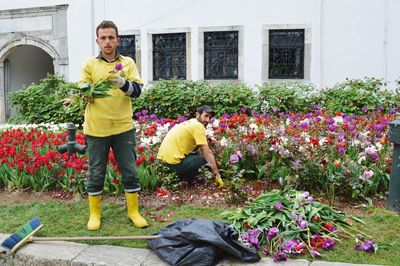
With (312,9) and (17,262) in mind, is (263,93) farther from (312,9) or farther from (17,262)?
(17,262)

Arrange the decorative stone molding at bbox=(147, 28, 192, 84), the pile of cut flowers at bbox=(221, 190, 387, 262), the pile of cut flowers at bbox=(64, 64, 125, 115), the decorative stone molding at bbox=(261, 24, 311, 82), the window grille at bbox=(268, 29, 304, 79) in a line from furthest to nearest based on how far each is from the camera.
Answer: the decorative stone molding at bbox=(147, 28, 192, 84) < the window grille at bbox=(268, 29, 304, 79) < the decorative stone molding at bbox=(261, 24, 311, 82) < the pile of cut flowers at bbox=(64, 64, 125, 115) < the pile of cut flowers at bbox=(221, 190, 387, 262)

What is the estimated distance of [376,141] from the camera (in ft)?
19.1

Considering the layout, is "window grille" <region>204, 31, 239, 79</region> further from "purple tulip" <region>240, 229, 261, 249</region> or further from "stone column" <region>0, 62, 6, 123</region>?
"purple tulip" <region>240, 229, 261, 249</region>

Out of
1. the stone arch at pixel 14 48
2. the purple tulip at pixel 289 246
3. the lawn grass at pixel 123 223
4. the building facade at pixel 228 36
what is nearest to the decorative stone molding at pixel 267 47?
the building facade at pixel 228 36

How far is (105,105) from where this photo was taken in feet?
13.3

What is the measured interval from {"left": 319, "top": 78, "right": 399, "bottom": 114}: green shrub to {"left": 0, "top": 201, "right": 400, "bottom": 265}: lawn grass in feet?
16.7

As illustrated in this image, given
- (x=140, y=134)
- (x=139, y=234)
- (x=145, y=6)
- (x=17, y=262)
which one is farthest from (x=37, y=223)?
(x=145, y=6)

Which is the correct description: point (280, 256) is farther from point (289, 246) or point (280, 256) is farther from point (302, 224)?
point (302, 224)

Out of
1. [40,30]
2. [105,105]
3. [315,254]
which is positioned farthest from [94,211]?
[40,30]

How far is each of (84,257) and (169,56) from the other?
32.3 feet

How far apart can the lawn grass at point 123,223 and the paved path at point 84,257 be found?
0.15m

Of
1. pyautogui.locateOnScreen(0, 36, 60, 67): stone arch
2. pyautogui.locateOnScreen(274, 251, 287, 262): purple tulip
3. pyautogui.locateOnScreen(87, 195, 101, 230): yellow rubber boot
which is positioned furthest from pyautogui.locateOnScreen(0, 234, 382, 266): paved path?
pyautogui.locateOnScreen(0, 36, 60, 67): stone arch

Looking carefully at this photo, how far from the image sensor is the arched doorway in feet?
50.8

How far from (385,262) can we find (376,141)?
2741mm
